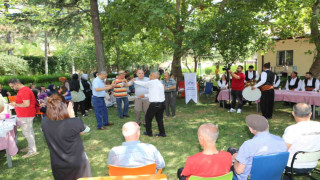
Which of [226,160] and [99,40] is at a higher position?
[99,40]

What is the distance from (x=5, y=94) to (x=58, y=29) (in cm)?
450

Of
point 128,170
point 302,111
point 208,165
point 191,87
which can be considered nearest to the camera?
point 208,165

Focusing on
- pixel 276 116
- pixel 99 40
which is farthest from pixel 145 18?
pixel 276 116

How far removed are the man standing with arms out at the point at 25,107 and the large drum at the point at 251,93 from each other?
6.30 metres

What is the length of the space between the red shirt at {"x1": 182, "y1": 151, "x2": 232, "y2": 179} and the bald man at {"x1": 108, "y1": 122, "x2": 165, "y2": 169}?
0.43 m

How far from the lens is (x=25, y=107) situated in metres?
4.78

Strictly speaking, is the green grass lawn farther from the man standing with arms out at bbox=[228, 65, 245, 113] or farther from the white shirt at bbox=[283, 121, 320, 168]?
the white shirt at bbox=[283, 121, 320, 168]

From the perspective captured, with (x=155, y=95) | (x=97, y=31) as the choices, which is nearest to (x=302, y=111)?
(x=155, y=95)

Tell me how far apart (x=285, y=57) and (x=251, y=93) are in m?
14.5

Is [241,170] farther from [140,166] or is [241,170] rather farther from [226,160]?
[140,166]

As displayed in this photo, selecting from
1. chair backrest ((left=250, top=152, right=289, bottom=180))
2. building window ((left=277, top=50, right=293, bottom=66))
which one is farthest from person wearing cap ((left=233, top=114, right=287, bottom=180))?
building window ((left=277, top=50, right=293, bottom=66))

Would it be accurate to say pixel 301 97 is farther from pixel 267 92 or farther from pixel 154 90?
pixel 154 90

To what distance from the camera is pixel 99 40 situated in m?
11.2

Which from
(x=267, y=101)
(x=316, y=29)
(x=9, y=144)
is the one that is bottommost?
(x=9, y=144)
